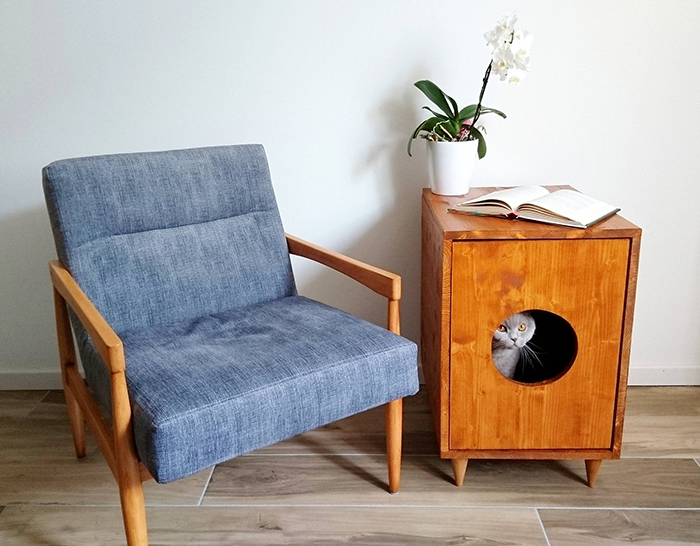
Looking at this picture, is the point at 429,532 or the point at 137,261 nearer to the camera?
the point at 429,532

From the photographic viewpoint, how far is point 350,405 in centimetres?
140

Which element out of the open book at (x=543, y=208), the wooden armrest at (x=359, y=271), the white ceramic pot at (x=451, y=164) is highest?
the white ceramic pot at (x=451, y=164)

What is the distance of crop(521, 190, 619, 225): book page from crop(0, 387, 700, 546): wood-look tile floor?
673 millimetres

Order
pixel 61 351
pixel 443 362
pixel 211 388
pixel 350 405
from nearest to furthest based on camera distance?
pixel 211 388, pixel 350 405, pixel 443 362, pixel 61 351

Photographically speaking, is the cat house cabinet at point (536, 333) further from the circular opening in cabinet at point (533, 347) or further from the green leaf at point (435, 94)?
the green leaf at point (435, 94)

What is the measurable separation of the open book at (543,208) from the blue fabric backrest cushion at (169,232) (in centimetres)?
54

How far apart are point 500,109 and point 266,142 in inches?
27.8

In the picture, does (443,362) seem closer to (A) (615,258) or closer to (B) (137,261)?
(A) (615,258)

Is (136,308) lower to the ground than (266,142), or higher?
lower

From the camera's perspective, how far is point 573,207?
5.04 feet

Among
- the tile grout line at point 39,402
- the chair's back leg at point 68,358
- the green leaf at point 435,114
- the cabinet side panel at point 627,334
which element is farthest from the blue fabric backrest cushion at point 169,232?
the cabinet side panel at point 627,334

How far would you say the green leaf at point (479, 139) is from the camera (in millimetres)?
1837

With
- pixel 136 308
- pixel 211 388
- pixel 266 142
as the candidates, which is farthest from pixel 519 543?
pixel 266 142

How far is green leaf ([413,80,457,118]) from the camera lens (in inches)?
71.8
